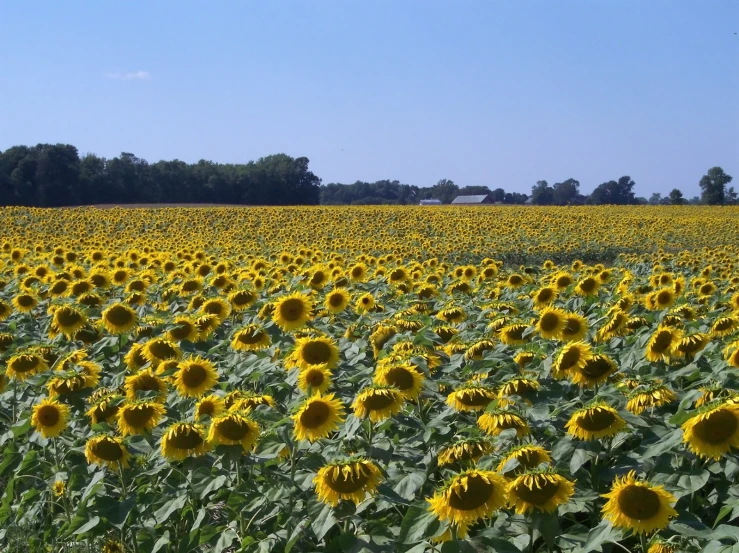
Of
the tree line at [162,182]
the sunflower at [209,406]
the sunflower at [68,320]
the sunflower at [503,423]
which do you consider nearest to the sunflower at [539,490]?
the sunflower at [503,423]

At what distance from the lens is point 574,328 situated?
15.6 ft

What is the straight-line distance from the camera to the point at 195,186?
67.9 m

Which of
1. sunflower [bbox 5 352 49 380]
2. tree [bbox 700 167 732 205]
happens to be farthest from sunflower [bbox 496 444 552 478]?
tree [bbox 700 167 732 205]

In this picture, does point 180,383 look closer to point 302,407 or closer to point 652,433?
point 302,407

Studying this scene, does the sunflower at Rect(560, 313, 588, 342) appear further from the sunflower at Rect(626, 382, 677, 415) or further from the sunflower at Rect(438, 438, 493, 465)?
the sunflower at Rect(438, 438, 493, 465)

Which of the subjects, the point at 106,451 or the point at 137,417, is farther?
the point at 137,417

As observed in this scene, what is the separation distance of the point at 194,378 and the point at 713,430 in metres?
2.43

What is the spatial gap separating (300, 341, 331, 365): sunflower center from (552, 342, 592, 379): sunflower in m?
1.13

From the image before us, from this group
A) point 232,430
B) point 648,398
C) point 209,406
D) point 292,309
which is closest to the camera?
point 232,430

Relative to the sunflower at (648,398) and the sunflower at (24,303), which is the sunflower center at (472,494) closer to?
the sunflower at (648,398)

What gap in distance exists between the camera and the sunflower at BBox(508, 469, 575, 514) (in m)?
2.52

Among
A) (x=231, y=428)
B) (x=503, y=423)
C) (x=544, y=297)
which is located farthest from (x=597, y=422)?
(x=544, y=297)

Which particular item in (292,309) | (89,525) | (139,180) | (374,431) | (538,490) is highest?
(139,180)

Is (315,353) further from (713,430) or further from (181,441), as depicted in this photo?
(713,430)
